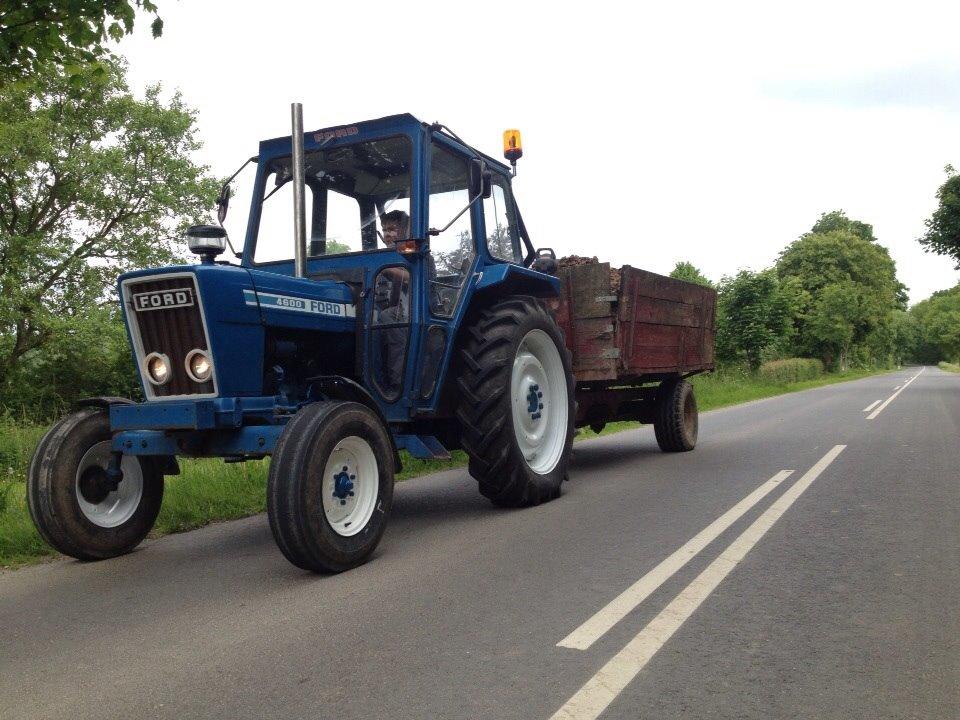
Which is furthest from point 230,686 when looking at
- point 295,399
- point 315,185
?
point 315,185

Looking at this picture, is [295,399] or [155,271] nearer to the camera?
[155,271]

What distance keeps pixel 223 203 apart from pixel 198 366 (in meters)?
1.59

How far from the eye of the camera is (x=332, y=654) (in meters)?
3.27

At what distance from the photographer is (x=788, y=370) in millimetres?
38125

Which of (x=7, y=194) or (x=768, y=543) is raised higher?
(x=7, y=194)

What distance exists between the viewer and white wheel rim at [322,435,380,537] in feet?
14.9

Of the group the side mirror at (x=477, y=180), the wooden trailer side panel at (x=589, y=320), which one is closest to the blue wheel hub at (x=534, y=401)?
the wooden trailer side panel at (x=589, y=320)

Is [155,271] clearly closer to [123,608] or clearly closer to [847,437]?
[123,608]

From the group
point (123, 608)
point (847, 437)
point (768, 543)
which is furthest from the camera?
point (847, 437)

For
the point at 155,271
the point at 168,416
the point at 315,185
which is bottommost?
the point at 168,416

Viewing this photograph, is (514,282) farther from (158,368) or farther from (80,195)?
(80,195)

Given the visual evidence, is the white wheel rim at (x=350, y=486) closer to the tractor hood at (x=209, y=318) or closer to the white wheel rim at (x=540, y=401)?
the tractor hood at (x=209, y=318)

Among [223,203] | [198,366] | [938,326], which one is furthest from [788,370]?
[938,326]

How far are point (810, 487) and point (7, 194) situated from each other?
20.7 m
